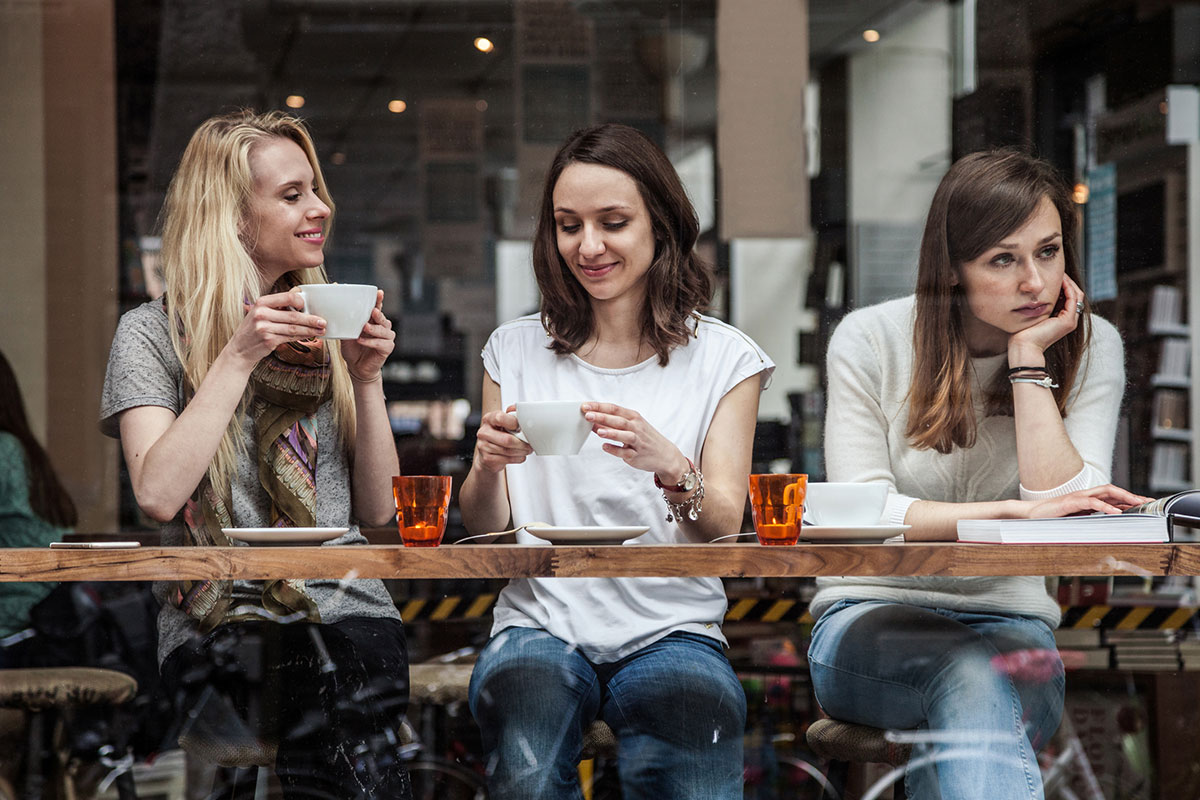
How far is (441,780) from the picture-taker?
1622 millimetres

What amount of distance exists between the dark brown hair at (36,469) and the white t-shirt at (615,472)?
5.24 feet

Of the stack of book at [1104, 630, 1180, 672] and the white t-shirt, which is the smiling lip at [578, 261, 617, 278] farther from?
the stack of book at [1104, 630, 1180, 672]

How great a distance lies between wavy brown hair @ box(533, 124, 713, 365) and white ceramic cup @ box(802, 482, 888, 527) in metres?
0.46

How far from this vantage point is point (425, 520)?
1.48 meters

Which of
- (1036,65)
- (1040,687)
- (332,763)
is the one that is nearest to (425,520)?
(332,763)

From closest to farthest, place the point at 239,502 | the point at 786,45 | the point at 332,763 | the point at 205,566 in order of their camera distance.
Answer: the point at 205,566
the point at 332,763
the point at 239,502
the point at 786,45

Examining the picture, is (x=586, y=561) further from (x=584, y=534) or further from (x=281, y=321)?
(x=281, y=321)

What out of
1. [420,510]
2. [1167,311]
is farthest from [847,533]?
[1167,311]

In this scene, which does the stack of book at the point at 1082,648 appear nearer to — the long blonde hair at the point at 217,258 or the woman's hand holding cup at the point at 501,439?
the woman's hand holding cup at the point at 501,439

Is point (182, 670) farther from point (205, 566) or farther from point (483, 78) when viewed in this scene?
point (483, 78)

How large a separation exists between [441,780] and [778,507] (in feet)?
1.87

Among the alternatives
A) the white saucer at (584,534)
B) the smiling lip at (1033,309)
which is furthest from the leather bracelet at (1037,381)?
the white saucer at (584,534)

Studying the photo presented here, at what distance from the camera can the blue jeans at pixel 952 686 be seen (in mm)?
1572

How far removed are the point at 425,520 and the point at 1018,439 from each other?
94 cm
